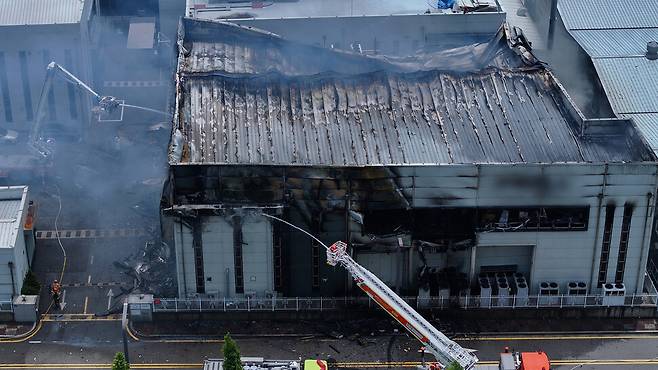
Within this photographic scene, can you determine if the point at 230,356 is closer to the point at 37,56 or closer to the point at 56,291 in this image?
the point at 56,291

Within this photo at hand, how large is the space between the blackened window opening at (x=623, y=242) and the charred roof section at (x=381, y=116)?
345cm

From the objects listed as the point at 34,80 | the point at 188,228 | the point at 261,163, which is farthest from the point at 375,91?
the point at 34,80

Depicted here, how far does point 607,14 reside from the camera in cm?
9125

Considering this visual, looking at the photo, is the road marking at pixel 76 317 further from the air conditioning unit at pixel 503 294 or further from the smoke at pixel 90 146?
the air conditioning unit at pixel 503 294

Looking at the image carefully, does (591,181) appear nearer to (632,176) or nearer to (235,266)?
(632,176)

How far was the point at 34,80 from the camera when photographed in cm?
8812

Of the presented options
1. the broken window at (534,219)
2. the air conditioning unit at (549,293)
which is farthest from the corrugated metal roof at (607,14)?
the air conditioning unit at (549,293)

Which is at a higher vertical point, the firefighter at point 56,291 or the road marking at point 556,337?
the firefighter at point 56,291

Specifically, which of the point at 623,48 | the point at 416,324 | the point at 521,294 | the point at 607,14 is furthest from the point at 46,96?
the point at 607,14

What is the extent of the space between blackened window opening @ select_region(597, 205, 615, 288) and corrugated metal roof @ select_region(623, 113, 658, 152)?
8.99 m

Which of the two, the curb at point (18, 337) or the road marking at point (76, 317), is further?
the road marking at point (76, 317)

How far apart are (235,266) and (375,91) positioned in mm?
15907

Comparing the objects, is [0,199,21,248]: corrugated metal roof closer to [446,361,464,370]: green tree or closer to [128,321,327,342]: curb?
[128,321,327,342]: curb

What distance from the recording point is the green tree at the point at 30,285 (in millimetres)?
69750
